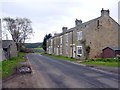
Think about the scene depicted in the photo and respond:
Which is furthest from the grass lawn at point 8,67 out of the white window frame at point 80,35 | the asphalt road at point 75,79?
the white window frame at point 80,35

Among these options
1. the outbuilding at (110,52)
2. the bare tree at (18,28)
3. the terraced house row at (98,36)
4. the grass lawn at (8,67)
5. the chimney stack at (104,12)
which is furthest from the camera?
the bare tree at (18,28)

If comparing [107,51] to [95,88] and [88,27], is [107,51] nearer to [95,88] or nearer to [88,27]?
[88,27]

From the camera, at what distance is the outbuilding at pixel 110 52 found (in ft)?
156

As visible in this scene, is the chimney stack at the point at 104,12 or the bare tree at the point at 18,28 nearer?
the chimney stack at the point at 104,12

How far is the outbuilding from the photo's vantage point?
47588 millimetres

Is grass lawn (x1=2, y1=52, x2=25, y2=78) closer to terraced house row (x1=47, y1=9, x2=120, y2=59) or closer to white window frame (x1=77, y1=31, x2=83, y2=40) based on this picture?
terraced house row (x1=47, y1=9, x2=120, y2=59)

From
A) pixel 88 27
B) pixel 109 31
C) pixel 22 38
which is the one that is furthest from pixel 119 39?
pixel 22 38

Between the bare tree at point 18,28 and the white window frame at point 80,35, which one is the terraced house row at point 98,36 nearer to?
the white window frame at point 80,35

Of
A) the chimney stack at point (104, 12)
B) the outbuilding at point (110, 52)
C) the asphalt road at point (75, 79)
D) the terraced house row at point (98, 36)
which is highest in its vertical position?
the chimney stack at point (104, 12)

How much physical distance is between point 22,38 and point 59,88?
81595 millimetres

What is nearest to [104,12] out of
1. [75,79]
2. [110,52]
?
[110,52]

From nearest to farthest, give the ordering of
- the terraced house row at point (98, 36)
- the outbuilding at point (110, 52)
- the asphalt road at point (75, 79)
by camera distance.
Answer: the asphalt road at point (75, 79) → the outbuilding at point (110, 52) → the terraced house row at point (98, 36)

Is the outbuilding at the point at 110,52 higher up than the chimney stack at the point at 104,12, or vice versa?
the chimney stack at the point at 104,12

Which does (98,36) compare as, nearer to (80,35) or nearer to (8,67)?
(80,35)
